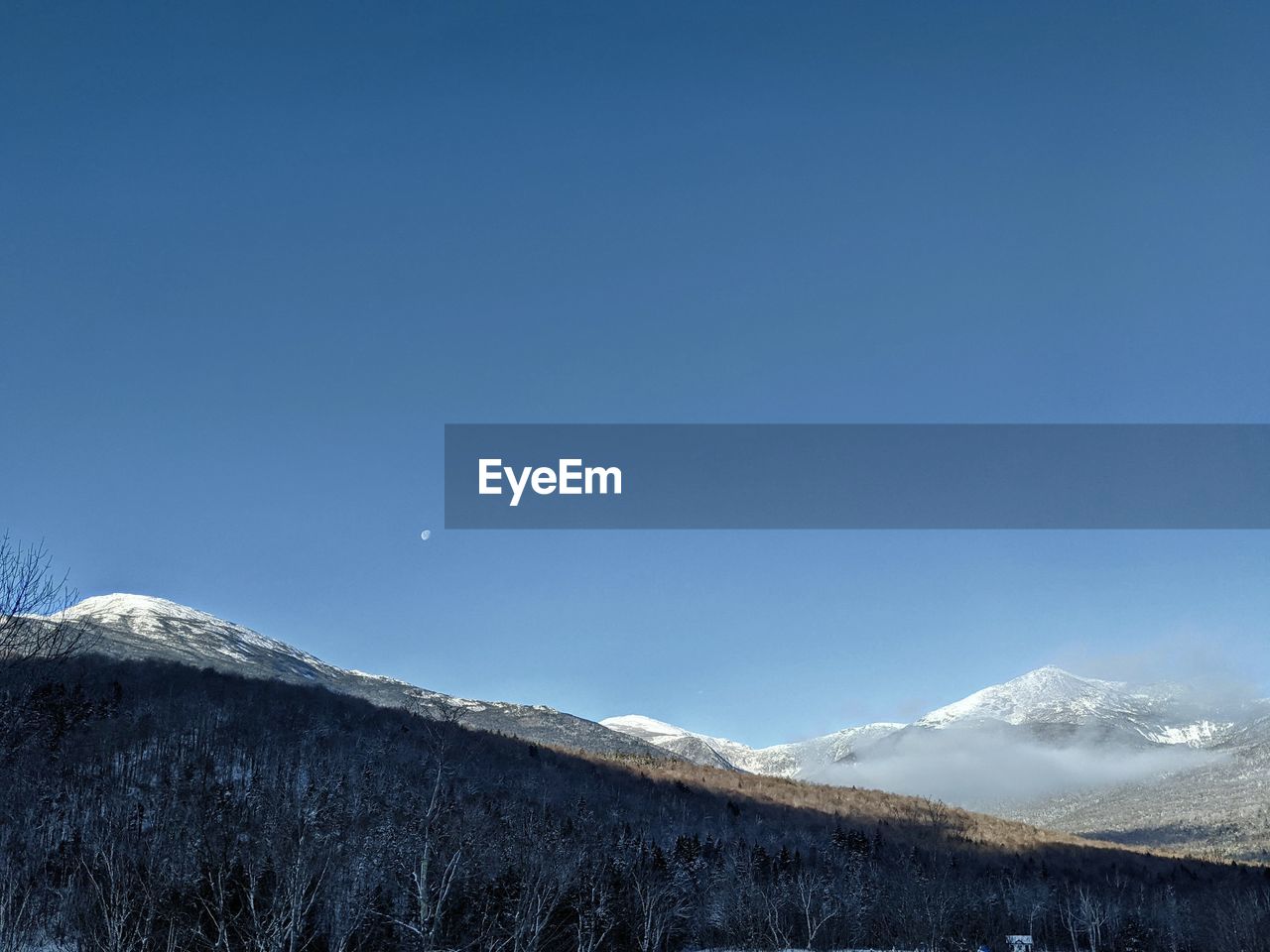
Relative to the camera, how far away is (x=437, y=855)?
70500mm

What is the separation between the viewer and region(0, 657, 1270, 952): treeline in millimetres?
52375

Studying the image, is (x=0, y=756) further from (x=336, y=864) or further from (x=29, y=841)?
(x=29, y=841)

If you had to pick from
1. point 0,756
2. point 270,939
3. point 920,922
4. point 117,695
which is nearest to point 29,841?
point 270,939

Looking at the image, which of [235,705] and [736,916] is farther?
[235,705]

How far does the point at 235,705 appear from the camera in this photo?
136000 mm

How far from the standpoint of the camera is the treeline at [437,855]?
52375mm

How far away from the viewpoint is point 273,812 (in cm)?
8231

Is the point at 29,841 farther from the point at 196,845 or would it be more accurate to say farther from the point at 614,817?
the point at 614,817

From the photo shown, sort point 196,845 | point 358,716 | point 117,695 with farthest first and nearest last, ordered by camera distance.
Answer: point 358,716 → point 117,695 → point 196,845

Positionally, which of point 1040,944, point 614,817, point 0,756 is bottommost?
Answer: point 1040,944

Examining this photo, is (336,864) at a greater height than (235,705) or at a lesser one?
lesser

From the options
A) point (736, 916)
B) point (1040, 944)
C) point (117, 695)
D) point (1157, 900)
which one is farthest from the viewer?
point (1157, 900)

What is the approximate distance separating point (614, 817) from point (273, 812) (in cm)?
6316

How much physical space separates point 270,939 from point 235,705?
4023 inches
